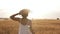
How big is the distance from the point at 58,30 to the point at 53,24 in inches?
2.2

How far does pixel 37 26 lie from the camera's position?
3.17 ft

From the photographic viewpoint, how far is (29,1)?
1.23 metres

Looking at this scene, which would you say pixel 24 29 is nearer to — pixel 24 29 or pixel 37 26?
pixel 24 29

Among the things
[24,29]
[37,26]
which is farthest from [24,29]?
[37,26]

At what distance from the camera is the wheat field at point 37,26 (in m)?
0.93

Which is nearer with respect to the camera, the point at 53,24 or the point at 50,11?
the point at 53,24

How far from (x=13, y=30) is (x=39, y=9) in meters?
0.38

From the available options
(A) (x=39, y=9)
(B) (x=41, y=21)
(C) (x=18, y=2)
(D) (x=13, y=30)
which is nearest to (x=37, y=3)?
(A) (x=39, y=9)

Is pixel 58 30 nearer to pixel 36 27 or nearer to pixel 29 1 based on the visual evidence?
pixel 36 27

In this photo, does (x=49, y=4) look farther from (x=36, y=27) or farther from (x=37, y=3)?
(x=36, y=27)

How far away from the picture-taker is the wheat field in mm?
926

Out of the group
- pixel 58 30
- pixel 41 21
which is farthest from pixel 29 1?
pixel 58 30

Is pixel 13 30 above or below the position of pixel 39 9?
below

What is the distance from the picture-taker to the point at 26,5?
1.22 m
